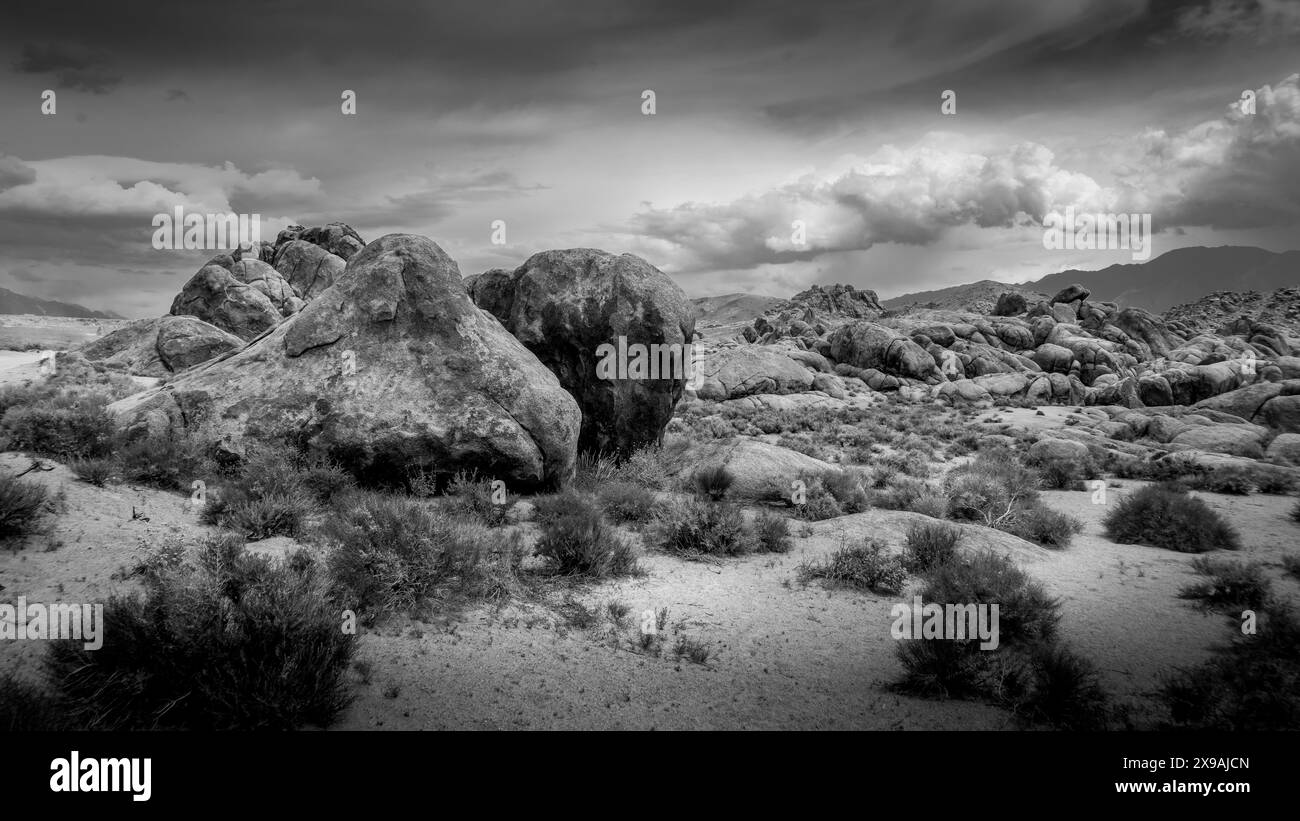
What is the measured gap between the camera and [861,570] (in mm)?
8516

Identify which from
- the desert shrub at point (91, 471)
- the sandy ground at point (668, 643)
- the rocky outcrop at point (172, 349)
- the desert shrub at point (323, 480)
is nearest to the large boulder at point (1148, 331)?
the sandy ground at point (668, 643)

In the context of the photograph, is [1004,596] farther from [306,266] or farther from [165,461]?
[306,266]

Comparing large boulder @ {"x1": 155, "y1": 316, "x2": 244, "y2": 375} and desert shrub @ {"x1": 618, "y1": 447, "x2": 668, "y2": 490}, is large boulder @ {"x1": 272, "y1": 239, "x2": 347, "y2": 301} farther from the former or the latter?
desert shrub @ {"x1": 618, "y1": 447, "x2": 668, "y2": 490}

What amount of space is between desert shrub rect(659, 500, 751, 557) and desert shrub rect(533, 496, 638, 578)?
3.96 ft

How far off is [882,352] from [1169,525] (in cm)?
4261

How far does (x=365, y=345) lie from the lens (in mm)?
11125

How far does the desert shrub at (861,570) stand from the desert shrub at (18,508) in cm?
946

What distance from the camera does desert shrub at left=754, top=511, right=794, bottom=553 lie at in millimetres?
9891

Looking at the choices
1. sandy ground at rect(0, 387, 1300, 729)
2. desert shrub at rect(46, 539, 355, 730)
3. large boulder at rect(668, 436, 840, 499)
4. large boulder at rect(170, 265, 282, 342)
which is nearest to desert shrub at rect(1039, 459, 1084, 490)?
sandy ground at rect(0, 387, 1300, 729)

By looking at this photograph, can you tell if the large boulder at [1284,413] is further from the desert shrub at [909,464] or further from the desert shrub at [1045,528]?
the desert shrub at [1045,528]

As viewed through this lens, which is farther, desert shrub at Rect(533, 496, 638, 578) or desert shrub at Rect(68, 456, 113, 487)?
desert shrub at Rect(68, 456, 113, 487)

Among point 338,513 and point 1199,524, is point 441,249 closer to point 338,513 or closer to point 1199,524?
point 338,513

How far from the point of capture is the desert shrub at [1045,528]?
1113 cm
